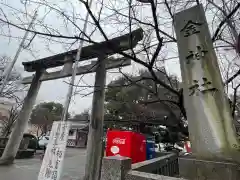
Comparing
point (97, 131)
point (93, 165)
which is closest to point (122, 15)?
point (97, 131)

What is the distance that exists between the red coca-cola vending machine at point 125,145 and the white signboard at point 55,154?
97.7 inches

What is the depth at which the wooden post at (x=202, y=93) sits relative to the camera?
2709 millimetres

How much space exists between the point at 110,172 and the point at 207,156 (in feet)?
4.67

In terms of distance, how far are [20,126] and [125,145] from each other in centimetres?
550

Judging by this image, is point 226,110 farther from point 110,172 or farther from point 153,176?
point 110,172

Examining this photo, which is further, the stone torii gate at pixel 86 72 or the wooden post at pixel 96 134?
the wooden post at pixel 96 134

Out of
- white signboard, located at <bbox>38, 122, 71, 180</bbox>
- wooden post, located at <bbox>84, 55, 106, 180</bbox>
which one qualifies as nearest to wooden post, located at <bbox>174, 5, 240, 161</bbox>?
white signboard, located at <bbox>38, 122, 71, 180</bbox>

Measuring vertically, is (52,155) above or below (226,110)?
below

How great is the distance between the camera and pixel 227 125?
9.13 feet

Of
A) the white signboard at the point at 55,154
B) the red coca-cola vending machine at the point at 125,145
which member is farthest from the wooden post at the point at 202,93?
the red coca-cola vending machine at the point at 125,145

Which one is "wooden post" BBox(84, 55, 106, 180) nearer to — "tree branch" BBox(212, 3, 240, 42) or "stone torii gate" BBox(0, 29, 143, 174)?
"stone torii gate" BBox(0, 29, 143, 174)

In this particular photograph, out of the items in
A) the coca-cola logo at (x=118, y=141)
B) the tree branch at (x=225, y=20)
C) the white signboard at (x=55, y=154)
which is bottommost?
the white signboard at (x=55, y=154)

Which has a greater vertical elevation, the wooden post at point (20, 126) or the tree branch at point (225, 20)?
the tree branch at point (225, 20)

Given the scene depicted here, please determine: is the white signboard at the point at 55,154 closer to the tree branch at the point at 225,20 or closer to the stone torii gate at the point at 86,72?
the stone torii gate at the point at 86,72
